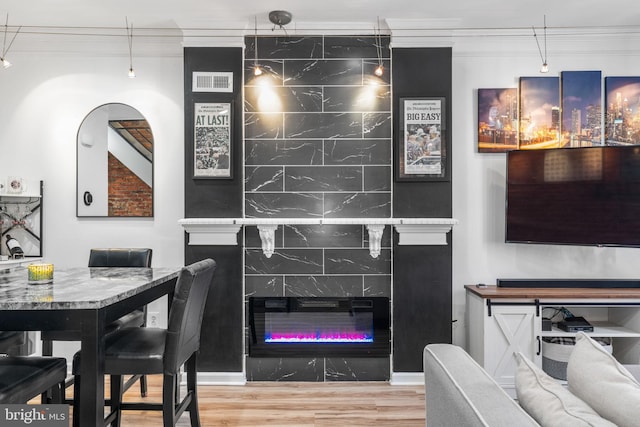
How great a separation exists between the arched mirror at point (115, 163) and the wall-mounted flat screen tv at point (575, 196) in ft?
9.87

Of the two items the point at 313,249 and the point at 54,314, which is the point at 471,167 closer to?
the point at 313,249

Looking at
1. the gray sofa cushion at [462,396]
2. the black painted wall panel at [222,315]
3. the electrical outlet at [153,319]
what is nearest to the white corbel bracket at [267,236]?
the black painted wall panel at [222,315]

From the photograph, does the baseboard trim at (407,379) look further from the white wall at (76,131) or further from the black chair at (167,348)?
the white wall at (76,131)

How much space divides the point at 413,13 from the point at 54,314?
298 centimetres

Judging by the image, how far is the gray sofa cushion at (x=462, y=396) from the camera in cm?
90

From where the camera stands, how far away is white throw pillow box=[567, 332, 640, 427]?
965mm

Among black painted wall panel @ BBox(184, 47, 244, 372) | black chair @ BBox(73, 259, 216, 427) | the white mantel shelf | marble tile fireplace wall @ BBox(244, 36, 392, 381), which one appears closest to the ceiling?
marble tile fireplace wall @ BBox(244, 36, 392, 381)

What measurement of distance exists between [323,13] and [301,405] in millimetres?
2830

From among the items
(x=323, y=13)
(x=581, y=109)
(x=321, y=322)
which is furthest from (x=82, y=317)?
(x=581, y=109)

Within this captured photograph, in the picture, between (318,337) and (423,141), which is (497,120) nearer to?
(423,141)

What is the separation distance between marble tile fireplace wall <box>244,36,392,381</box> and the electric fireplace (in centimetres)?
8

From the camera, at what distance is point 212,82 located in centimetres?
321

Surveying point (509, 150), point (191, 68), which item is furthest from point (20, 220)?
point (509, 150)

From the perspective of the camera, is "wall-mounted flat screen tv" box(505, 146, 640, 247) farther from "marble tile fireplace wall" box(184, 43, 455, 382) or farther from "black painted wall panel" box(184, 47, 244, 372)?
"black painted wall panel" box(184, 47, 244, 372)
